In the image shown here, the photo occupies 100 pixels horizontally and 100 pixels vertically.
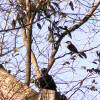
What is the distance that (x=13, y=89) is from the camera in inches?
109

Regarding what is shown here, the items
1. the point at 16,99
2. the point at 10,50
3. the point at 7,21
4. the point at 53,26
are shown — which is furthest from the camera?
the point at 7,21

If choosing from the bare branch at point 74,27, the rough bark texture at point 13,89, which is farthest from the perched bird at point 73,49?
the rough bark texture at point 13,89

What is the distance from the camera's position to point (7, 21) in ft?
13.8

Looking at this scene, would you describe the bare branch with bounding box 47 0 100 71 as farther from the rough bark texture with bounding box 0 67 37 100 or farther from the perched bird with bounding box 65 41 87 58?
the rough bark texture with bounding box 0 67 37 100

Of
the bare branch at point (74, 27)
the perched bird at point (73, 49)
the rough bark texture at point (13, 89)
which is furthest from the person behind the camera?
the perched bird at point (73, 49)

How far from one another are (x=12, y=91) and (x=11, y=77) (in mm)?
214

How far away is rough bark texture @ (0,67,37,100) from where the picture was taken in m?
2.68

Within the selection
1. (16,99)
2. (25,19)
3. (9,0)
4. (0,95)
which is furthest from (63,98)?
(9,0)

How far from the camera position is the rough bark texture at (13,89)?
268cm

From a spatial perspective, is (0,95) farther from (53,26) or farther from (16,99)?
(53,26)

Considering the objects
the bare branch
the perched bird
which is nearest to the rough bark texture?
the bare branch

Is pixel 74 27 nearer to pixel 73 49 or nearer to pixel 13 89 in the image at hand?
pixel 73 49

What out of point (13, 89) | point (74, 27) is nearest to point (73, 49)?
point (74, 27)

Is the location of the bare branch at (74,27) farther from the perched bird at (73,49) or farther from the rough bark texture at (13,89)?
the rough bark texture at (13,89)
